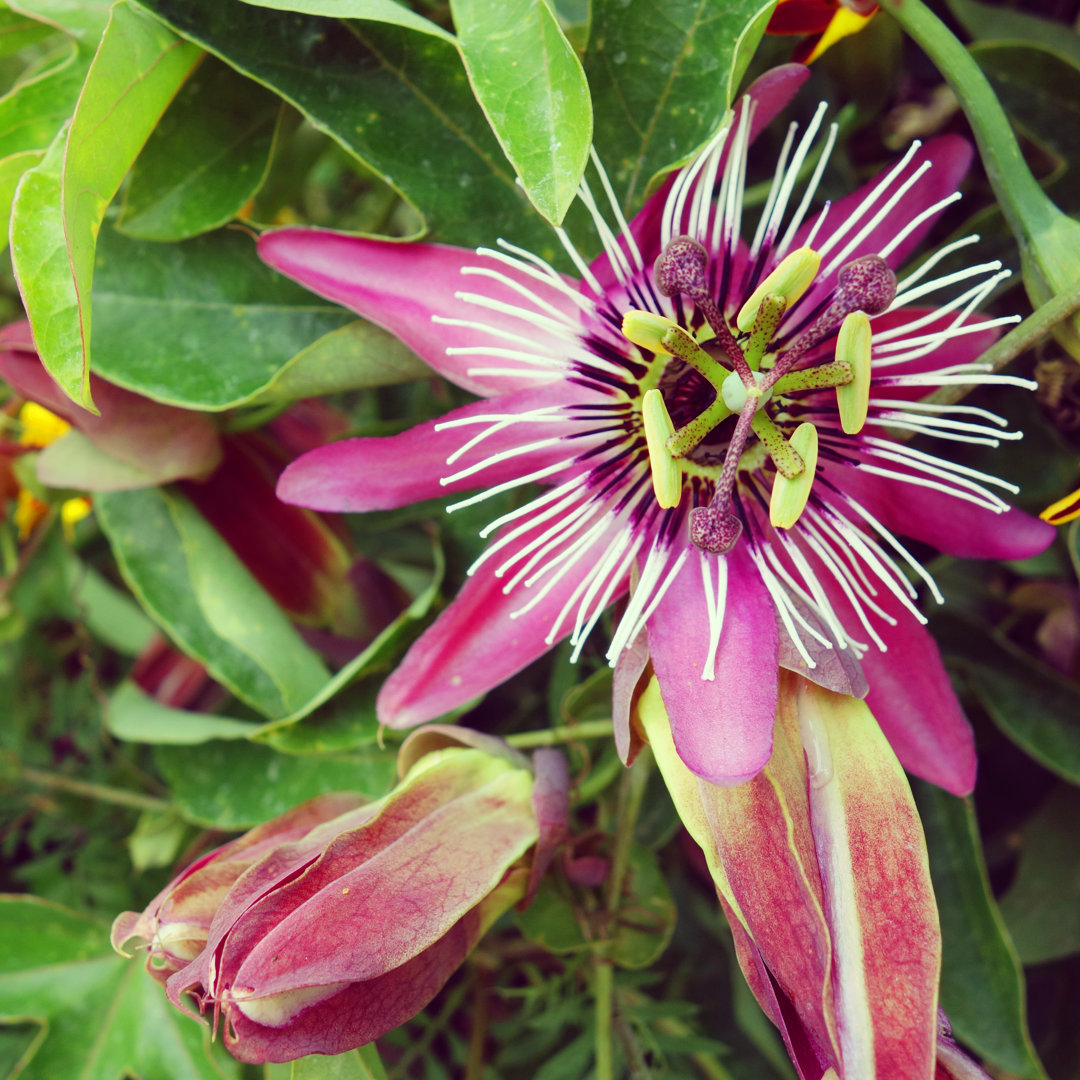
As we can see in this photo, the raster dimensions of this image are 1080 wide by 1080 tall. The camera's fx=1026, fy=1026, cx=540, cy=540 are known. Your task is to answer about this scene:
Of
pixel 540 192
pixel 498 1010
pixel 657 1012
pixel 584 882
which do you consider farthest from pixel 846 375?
pixel 498 1010

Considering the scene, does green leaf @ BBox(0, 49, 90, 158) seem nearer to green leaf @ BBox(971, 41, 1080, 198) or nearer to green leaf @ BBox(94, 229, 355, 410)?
green leaf @ BBox(94, 229, 355, 410)

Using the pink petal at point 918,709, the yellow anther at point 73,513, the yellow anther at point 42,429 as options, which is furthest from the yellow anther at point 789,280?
the yellow anther at point 73,513

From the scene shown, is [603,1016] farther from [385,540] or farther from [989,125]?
[989,125]

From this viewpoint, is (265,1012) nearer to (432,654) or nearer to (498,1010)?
(432,654)

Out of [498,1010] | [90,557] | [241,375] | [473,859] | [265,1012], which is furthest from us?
[90,557]

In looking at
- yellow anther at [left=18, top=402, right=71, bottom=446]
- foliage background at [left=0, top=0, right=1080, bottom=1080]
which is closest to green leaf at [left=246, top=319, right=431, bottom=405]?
foliage background at [left=0, top=0, right=1080, bottom=1080]

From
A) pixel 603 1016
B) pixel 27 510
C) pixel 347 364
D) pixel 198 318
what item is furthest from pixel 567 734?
pixel 27 510

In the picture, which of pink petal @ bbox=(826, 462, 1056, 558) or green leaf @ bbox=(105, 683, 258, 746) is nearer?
pink petal @ bbox=(826, 462, 1056, 558)
